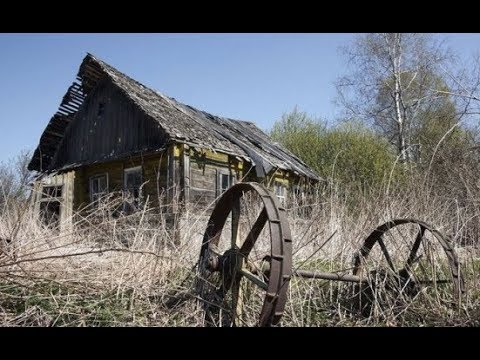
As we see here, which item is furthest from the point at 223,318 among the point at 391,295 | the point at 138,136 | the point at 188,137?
the point at 138,136

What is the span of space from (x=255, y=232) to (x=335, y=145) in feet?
63.1

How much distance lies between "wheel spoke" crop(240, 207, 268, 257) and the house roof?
8369 millimetres

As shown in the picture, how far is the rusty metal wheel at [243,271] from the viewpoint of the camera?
3.20 m

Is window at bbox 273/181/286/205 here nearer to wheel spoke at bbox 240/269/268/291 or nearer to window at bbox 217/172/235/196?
window at bbox 217/172/235/196

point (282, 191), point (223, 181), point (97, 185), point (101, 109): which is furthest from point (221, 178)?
point (101, 109)

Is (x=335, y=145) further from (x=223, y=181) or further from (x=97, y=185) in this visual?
(x=97, y=185)

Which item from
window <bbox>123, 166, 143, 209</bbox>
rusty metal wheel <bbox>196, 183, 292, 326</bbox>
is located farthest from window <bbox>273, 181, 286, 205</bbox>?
rusty metal wheel <bbox>196, 183, 292, 326</bbox>

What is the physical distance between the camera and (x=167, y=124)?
41.8 ft

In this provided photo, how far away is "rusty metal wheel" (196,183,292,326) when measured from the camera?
3195mm

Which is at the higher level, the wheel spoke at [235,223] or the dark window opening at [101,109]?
the dark window opening at [101,109]

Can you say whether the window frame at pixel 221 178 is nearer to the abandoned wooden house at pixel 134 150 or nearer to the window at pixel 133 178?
the abandoned wooden house at pixel 134 150

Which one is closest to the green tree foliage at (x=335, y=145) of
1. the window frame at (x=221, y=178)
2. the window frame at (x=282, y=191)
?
the window frame at (x=282, y=191)

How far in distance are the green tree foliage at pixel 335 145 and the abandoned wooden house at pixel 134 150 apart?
4.34m
